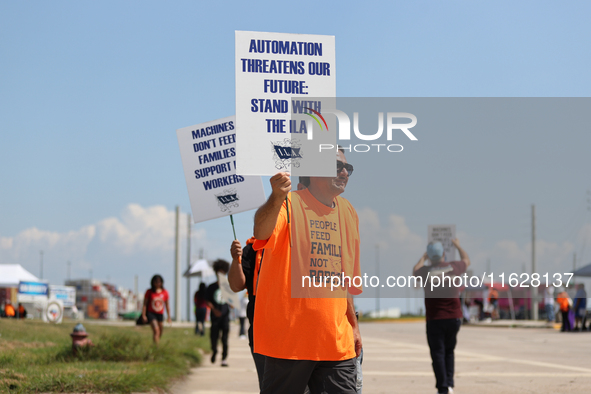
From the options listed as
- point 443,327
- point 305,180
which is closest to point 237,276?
point 305,180

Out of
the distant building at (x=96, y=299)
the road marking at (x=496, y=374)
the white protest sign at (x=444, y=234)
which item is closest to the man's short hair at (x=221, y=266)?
the road marking at (x=496, y=374)

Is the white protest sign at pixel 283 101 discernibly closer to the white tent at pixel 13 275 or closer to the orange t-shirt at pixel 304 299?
the orange t-shirt at pixel 304 299

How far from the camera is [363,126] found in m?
4.19

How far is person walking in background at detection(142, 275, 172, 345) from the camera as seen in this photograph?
42.4 ft

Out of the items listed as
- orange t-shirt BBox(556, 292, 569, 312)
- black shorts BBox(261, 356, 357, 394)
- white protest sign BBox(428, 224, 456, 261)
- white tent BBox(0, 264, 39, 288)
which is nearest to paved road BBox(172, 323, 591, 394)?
white protest sign BBox(428, 224, 456, 261)

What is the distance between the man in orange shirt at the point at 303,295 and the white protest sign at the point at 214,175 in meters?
2.99

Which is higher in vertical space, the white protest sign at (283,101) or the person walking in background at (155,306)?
the white protest sign at (283,101)

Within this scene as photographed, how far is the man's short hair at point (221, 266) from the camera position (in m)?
10.7

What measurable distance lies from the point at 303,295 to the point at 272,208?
0.47 metres

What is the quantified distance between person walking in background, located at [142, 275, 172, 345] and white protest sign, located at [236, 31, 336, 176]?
9.90 metres

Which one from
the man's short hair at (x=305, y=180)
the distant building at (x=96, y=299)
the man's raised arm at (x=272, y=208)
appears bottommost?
the distant building at (x=96, y=299)

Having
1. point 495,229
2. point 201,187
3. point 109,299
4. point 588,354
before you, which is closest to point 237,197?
point 201,187

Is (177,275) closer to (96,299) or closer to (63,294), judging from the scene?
(63,294)

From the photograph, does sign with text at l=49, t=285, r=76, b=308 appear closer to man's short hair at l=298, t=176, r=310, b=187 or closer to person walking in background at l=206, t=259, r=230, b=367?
person walking in background at l=206, t=259, r=230, b=367
